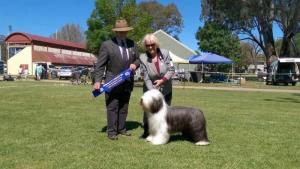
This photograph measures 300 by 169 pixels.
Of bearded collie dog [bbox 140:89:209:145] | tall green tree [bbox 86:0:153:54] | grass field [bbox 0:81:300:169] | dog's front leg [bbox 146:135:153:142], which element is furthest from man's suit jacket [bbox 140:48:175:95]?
tall green tree [bbox 86:0:153:54]

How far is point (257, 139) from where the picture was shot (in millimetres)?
8570

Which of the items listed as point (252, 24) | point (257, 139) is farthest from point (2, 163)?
point (252, 24)

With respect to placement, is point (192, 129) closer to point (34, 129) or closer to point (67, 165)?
point (67, 165)

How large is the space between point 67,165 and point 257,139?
3.75m

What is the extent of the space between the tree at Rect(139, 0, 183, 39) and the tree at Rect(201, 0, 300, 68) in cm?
2859

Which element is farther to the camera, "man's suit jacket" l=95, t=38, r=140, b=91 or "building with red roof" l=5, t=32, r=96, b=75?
"building with red roof" l=5, t=32, r=96, b=75

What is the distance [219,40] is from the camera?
58.8 meters

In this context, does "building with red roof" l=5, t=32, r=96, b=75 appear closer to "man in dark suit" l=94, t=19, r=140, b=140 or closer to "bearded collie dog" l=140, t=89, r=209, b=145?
"man in dark suit" l=94, t=19, r=140, b=140

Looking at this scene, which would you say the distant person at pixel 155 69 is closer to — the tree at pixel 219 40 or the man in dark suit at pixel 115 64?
the man in dark suit at pixel 115 64

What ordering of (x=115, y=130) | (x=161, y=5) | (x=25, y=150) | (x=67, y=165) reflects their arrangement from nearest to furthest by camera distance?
(x=67, y=165) < (x=25, y=150) < (x=115, y=130) < (x=161, y=5)

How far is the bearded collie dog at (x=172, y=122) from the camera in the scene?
7.60 metres

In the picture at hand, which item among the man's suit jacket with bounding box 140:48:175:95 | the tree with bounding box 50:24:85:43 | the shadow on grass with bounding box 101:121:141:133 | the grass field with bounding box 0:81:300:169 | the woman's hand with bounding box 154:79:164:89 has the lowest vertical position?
the grass field with bounding box 0:81:300:169

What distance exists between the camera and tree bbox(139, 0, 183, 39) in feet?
281

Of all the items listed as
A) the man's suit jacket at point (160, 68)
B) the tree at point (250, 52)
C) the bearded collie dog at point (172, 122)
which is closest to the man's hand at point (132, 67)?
the man's suit jacket at point (160, 68)
